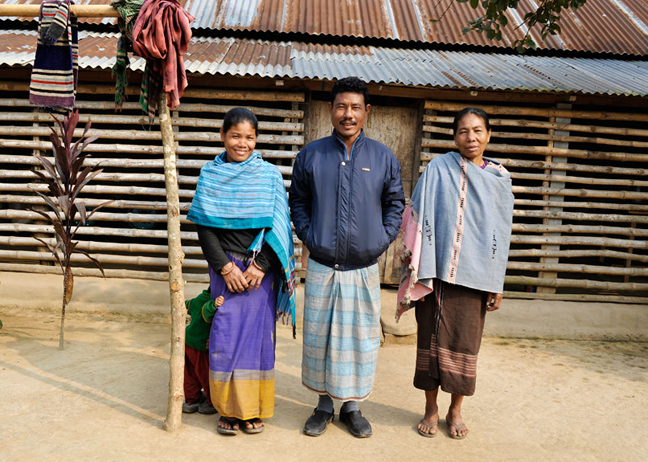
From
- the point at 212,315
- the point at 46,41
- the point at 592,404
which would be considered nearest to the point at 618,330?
the point at 592,404

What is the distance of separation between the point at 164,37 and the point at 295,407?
242 cm

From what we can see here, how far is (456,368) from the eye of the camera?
2932 mm

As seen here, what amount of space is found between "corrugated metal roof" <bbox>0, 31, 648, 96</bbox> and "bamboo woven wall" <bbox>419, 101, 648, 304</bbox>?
389 millimetres

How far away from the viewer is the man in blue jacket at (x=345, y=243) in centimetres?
286

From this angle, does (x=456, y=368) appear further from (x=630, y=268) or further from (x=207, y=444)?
(x=630, y=268)

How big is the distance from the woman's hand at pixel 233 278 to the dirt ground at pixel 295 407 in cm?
88

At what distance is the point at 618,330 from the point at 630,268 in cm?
77

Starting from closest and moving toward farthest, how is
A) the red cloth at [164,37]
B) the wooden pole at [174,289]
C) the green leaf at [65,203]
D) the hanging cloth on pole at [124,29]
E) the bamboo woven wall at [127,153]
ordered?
the red cloth at [164,37] < the hanging cloth on pole at [124,29] < the wooden pole at [174,289] < the green leaf at [65,203] < the bamboo woven wall at [127,153]

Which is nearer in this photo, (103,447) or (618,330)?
(103,447)

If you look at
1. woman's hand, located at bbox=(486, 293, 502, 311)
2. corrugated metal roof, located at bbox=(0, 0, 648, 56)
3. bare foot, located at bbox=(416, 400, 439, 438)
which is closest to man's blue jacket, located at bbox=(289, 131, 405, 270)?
woman's hand, located at bbox=(486, 293, 502, 311)

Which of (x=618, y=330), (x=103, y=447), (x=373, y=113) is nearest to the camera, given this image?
(x=103, y=447)

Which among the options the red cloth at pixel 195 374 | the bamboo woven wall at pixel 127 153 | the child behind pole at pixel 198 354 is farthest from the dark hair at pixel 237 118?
the bamboo woven wall at pixel 127 153

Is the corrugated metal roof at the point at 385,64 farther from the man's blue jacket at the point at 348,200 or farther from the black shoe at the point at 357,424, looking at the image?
the black shoe at the point at 357,424

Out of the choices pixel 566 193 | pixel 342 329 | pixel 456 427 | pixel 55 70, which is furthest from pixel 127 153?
Result: pixel 566 193
